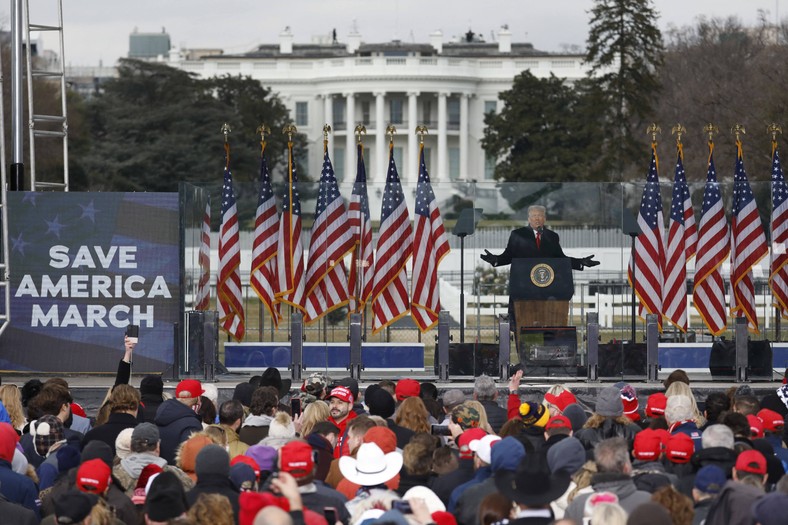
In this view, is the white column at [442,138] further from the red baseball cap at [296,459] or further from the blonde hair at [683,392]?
the red baseball cap at [296,459]

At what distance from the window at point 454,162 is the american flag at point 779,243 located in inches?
4042

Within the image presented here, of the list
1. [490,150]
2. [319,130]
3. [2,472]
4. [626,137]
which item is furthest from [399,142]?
[2,472]

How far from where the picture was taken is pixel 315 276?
25.3 metres

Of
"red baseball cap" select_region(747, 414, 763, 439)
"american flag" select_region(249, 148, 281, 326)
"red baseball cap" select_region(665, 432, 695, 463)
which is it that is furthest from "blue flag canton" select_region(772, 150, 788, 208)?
"red baseball cap" select_region(665, 432, 695, 463)

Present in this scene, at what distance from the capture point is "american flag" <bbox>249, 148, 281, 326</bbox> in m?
25.2

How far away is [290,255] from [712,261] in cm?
614

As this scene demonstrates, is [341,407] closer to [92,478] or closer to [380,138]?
[92,478]

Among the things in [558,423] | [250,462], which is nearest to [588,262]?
[558,423]

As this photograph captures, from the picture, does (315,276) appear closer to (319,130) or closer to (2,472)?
(2,472)

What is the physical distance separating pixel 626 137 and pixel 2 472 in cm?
6226

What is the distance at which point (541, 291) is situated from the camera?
975 inches

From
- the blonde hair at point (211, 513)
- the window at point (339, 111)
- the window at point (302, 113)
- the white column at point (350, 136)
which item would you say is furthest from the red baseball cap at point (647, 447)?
the window at point (302, 113)

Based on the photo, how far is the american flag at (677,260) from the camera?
25.0 m

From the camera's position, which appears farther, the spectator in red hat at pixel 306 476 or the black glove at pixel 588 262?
the black glove at pixel 588 262
